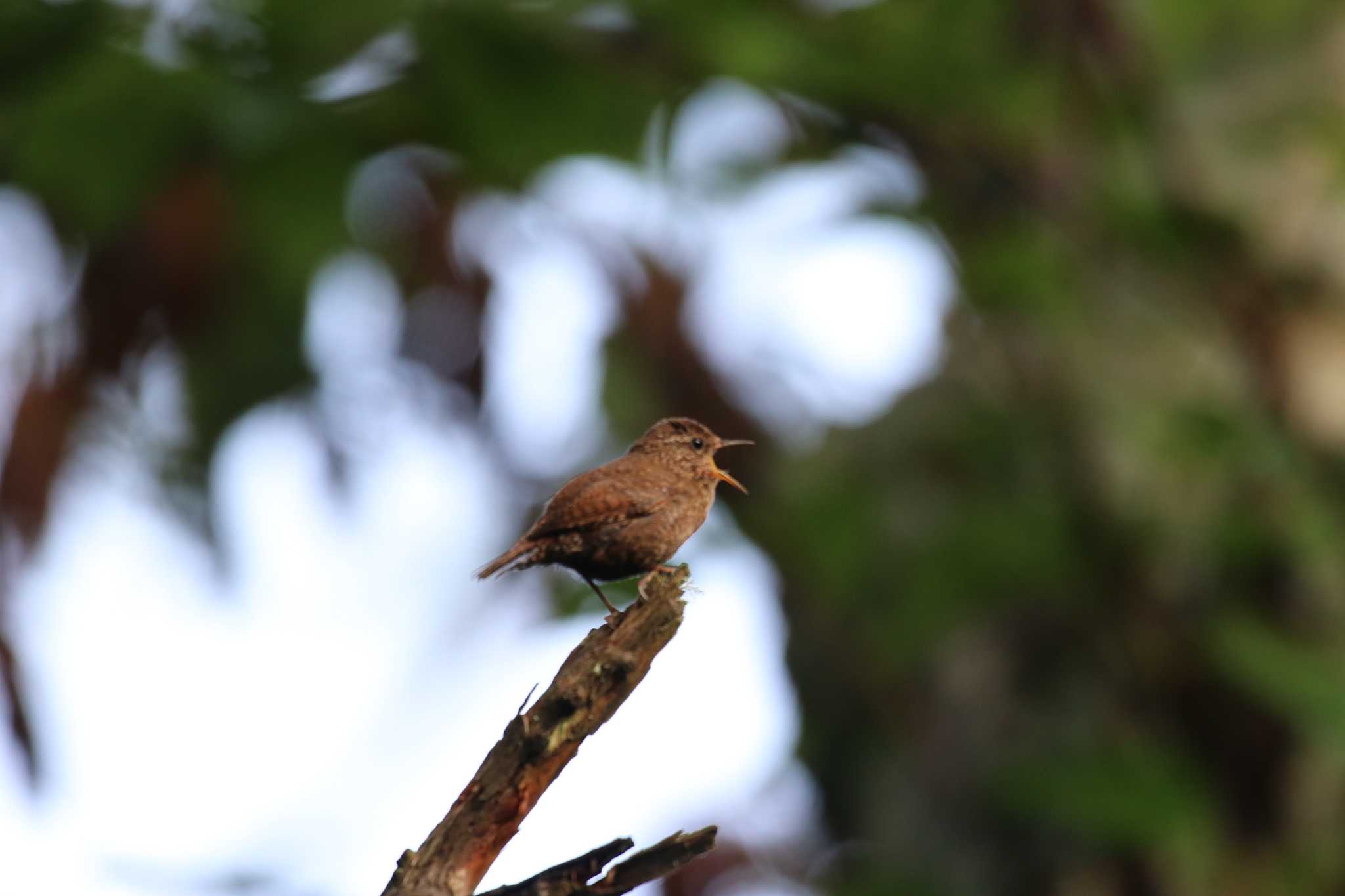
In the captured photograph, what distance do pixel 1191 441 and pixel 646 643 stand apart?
4.12 m

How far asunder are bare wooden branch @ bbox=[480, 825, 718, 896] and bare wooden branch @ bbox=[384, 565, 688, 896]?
2 cm

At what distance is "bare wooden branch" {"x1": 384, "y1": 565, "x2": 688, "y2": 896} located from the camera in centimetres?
237

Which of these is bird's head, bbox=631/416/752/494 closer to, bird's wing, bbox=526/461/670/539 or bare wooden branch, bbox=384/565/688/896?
bird's wing, bbox=526/461/670/539

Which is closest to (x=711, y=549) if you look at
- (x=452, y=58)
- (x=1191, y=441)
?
(x=1191, y=441)

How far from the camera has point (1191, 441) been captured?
20.7ft

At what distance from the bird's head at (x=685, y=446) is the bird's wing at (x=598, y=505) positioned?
0.21 m

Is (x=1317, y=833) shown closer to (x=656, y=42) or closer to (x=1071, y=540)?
(x=1071, y=540)

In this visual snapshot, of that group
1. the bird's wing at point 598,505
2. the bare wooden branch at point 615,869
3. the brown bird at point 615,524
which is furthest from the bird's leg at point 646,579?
the bare wooden branch at point 615,869

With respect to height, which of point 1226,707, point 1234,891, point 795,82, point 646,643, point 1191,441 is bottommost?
point 1234,891

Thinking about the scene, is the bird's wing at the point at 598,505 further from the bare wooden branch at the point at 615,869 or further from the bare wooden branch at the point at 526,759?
the bare wooden branch at the point at 615,869

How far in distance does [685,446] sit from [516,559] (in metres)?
0.52

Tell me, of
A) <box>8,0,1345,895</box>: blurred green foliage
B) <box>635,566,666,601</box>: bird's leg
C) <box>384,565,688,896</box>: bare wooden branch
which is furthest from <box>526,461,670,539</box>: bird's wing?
<box>8,0,1345,895</box>: blurred green foliage

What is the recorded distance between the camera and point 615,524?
328 centimetres

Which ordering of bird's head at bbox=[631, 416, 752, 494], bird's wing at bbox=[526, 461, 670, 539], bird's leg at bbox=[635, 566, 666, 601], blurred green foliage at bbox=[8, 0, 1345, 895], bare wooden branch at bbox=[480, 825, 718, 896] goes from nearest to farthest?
bare wooden branch at bbox=[480, 825, 718, 896]
bird's leg at bbox=[635, 566, 666, 601]
bird's wing at bbox=[526, 461, 670, 539]
bird's head at bbox=[631, 416, 752, 494]
blurred green foliage at bbox=[8, 0, 1345, 895]
